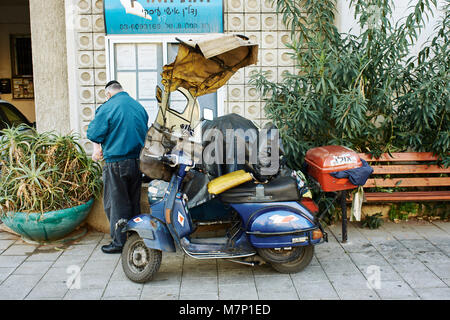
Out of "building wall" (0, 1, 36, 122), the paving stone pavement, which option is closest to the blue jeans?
the paving stone pavement

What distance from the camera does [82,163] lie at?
5793 millimetres

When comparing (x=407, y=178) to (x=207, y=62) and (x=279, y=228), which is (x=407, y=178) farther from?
(x=207, y=62)

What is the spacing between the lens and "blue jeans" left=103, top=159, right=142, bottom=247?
5285mm

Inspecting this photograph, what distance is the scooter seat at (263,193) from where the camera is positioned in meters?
4.49

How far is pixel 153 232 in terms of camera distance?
4395 mm

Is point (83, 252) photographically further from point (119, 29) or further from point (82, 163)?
point (119, 29)

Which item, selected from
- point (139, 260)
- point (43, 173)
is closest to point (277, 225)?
point (139, 260)

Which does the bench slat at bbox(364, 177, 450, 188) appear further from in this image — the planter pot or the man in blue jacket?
the planter pot

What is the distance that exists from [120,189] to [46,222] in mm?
909

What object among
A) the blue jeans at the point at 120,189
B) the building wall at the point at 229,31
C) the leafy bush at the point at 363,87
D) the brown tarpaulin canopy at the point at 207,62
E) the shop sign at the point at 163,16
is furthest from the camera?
the building wall at the point at 229,31

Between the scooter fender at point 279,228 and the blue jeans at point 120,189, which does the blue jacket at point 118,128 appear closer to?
the blue jeans at point 120,189

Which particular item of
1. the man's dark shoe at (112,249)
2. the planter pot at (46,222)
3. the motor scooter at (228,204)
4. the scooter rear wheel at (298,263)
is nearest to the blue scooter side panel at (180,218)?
the motor scooter at (228,204)

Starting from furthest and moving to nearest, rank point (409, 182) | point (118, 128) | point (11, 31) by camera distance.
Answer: point (11, 31) → point (409, 182) → point (118, 128)

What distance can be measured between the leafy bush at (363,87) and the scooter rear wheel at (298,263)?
4.52 ft
